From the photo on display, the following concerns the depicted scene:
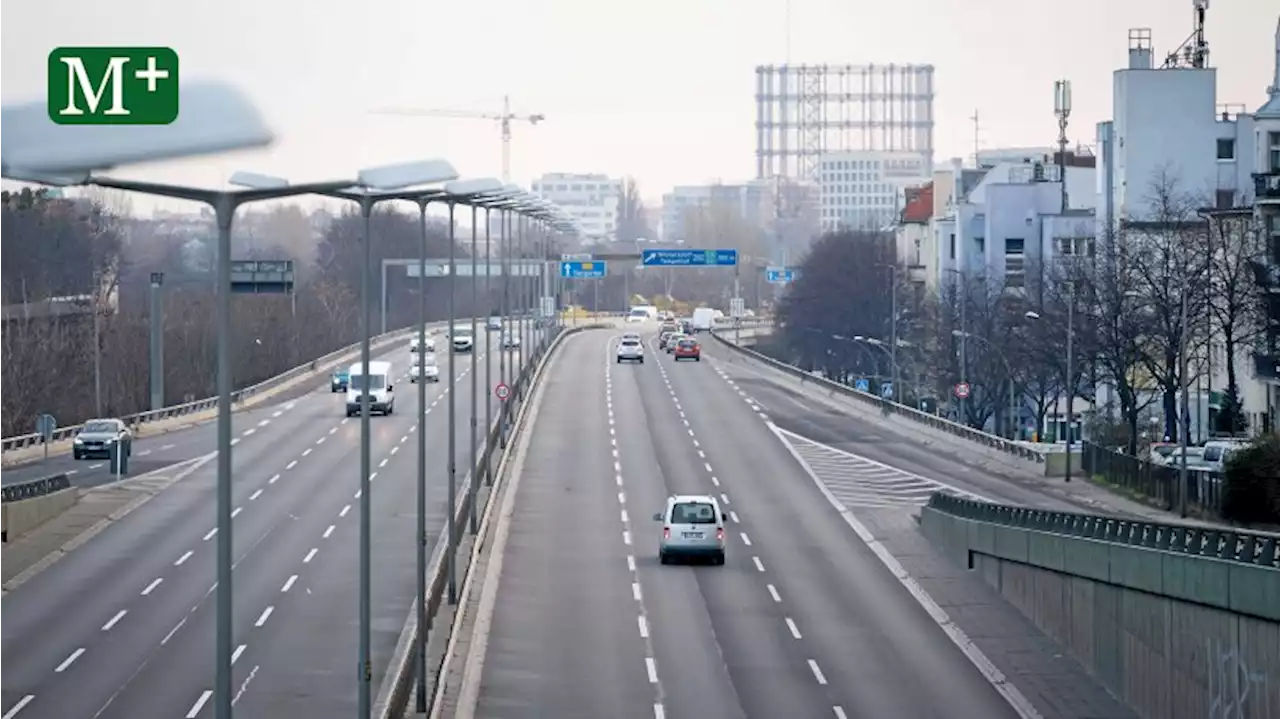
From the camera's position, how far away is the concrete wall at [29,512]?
149ft

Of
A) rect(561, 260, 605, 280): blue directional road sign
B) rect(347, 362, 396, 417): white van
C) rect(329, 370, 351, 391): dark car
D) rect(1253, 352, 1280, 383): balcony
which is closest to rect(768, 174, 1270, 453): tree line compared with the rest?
rect(1253, 352, 1280, 383): balcony

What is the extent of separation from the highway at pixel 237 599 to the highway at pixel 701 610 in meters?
2.39

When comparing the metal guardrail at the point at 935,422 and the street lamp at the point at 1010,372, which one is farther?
the street lamp at the point at 1010,372

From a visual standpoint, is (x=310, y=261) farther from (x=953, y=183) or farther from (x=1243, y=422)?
(x=1243, y=422)

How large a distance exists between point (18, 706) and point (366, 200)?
29.9ft

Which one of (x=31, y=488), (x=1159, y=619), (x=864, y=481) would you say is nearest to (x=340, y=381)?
(x=864, y=481)

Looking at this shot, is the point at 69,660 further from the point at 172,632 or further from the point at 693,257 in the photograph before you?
the point at 693,257

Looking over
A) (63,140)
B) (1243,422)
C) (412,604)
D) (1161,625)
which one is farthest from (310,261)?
(63,140)

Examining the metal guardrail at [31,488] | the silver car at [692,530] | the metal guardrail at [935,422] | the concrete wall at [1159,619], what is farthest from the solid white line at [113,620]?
the metal guardrail at [935,422]

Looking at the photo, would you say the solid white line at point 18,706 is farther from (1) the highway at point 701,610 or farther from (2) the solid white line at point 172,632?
(1) the highway at point 701,610

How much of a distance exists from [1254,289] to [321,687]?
35.2 meters

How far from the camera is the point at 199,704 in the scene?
28.0 metres

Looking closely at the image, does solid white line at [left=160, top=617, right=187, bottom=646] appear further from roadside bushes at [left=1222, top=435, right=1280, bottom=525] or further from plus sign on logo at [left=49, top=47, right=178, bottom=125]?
plus sign on logo at [left=49, top=47, right=178, bottom=125]

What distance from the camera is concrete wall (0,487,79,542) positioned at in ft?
149
